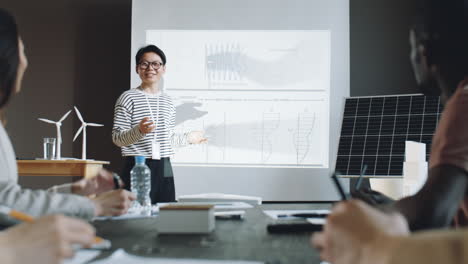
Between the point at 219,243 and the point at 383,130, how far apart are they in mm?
3031

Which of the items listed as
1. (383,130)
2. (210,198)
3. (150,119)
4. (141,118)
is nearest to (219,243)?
(210,198)

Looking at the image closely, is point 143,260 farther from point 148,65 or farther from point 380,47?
point 380,47

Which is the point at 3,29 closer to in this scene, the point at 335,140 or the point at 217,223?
the point at 217,223

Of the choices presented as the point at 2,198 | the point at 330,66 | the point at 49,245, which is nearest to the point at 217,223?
the point at 2,198

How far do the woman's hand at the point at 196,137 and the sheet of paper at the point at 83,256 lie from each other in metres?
3.31

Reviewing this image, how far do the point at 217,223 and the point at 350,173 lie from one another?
98.9 inches

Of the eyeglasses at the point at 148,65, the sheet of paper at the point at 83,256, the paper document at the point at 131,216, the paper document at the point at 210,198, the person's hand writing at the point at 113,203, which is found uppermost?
the eyeglasses at the point at 148,65

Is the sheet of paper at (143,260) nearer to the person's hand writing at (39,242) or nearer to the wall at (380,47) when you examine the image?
the person's hand writing at (39,242)

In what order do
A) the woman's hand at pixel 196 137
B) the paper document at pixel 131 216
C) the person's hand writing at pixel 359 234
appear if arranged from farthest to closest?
the woman's hand at pixel 196 137, the paper document at pixel 131 216, the person's hand writing at pixel 359 234

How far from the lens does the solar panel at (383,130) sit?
368 centimetres

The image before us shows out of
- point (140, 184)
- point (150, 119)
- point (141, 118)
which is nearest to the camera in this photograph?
point (140, 184)

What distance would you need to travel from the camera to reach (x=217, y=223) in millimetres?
1432

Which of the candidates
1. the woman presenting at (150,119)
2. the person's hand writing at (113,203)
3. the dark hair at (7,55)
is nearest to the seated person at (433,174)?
the person's hand writing at (113,203)

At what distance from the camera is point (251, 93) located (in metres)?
4.34
